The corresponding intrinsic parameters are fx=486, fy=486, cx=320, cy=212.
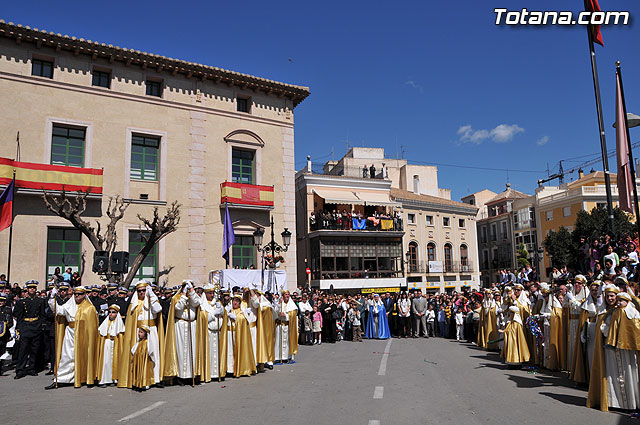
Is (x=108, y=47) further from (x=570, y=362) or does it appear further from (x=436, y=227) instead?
(x=436, y=227)

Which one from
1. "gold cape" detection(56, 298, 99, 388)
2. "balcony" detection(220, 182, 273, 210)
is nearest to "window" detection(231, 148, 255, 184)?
"balcony" detection(220, 182, 273, 210)

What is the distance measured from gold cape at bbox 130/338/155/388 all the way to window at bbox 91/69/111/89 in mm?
15501

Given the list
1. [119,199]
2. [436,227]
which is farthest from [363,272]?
[119,199]

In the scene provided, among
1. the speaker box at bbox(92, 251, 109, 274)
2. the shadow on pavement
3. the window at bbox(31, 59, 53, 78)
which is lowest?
the shadow on pavement

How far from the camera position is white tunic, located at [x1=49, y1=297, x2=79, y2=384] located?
9.25 meters

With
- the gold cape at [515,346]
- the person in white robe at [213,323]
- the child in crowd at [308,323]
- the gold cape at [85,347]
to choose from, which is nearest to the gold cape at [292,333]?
the person in white robe at [213,323]

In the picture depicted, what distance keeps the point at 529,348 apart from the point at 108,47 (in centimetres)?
1921

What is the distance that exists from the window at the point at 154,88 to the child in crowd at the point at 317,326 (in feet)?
40.2

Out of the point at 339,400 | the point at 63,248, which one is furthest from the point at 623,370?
the point at 63,248

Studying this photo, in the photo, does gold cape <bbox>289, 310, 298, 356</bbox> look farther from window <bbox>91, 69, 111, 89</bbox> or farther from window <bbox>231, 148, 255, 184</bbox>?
window <bbox>91, 69, 111, 89</bbox>

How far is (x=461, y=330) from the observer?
18.9 meters

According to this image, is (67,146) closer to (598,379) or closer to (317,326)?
(317,326)

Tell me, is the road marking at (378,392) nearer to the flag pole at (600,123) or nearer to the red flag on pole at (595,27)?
the flag pole at (600,123)

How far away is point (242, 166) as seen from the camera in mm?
24062
